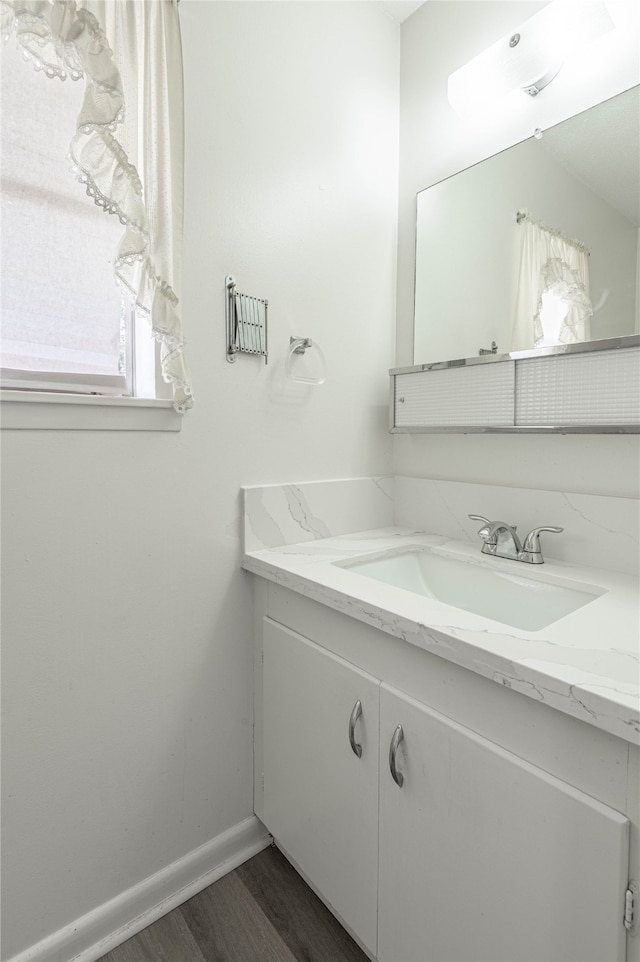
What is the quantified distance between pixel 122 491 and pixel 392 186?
131 centimetres

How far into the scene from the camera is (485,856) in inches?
31.4

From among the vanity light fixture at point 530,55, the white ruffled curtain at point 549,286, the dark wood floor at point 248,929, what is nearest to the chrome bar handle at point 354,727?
the dark wood floor at point 248,929

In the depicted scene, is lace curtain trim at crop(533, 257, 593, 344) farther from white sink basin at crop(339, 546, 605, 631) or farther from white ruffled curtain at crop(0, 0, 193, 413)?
white ruffled curtain at crop(0, 0, 193, 413)

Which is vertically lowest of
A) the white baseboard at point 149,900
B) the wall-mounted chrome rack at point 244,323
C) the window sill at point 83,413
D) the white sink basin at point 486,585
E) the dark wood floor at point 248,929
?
the dark wood floor at point 248,929

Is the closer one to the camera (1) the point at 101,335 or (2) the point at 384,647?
(2) the point at 384,647

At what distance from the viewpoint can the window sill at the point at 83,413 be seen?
0.98 meters

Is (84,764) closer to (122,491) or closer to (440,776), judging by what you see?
(122,491)

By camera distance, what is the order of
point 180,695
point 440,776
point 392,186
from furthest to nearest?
1. point 392,186
2. point 180,695
3. point 440,776

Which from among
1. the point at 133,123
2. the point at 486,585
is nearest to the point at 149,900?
the point at 486,585

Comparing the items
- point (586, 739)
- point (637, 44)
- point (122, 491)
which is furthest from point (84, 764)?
point (637, 44)

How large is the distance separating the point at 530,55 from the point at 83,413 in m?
1.37

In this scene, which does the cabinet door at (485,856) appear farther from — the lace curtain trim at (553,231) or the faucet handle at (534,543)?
the lace curtain trim at (553,231)

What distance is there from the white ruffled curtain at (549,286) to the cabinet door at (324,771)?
0.92 m

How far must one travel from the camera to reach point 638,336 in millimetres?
1069
